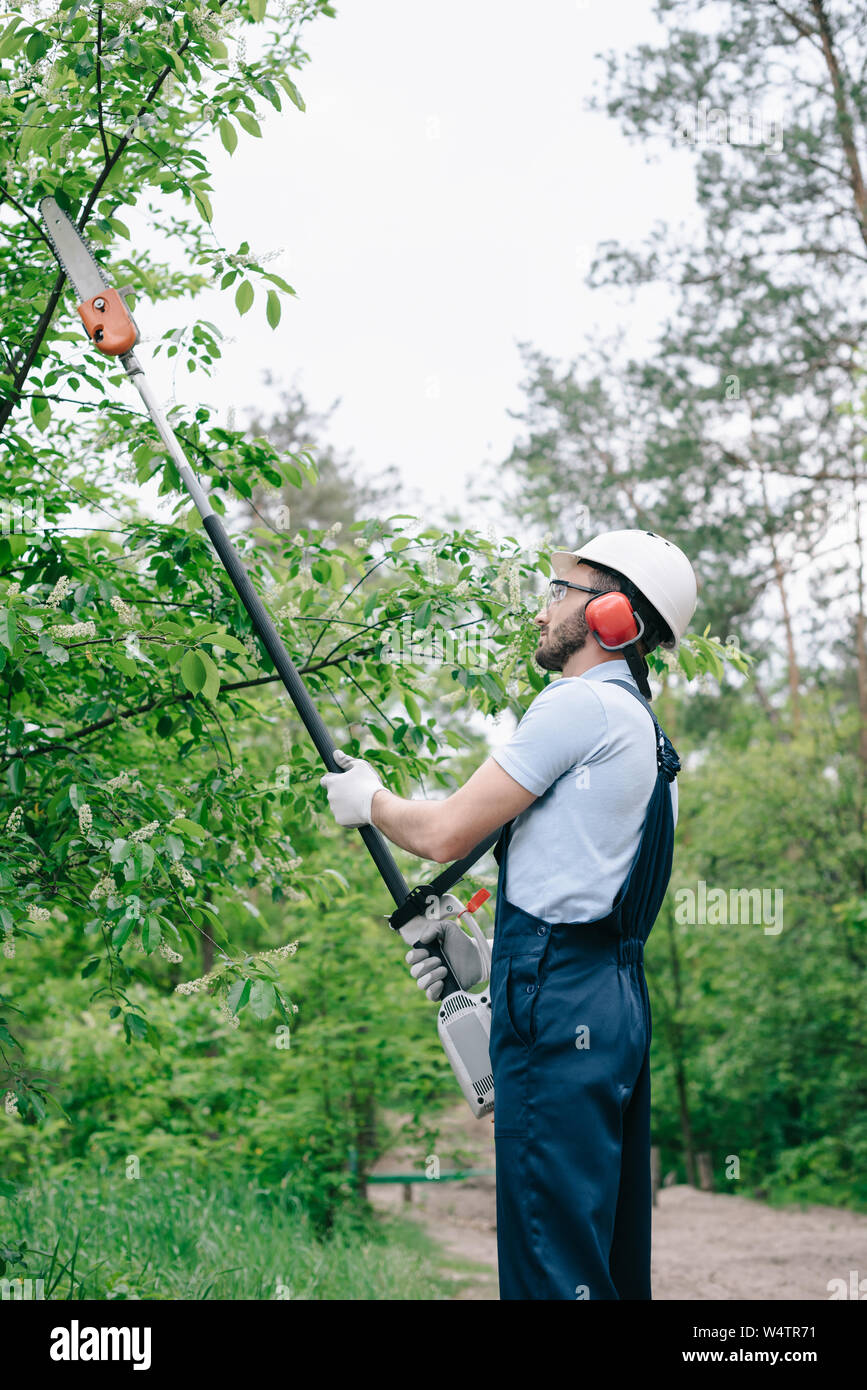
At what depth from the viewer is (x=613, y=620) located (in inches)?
112

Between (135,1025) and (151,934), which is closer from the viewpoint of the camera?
(151,934)

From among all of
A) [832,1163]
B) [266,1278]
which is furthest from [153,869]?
[832,1163]

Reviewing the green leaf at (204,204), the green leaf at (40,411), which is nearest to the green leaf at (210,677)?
the green leaf at (40,411)

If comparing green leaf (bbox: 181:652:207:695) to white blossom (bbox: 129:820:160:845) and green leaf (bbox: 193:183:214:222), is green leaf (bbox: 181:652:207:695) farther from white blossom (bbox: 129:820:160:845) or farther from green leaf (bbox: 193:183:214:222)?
green leaf (bbox: 193:183:214:222)

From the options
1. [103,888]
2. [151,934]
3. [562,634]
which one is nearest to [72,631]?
[103,888]

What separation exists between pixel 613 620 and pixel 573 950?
0.77 metres

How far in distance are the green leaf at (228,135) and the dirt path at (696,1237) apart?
6323 mm

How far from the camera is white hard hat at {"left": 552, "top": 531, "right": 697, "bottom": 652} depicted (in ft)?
9.73

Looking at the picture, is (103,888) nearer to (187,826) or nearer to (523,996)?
(187,826)

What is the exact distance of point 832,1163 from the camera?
15984 millimetres

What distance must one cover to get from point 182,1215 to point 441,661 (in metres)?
3.88

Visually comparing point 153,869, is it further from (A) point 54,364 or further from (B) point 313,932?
(B) point 313,932

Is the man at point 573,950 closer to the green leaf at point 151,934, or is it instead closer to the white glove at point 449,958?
the white glove at point 449,958
